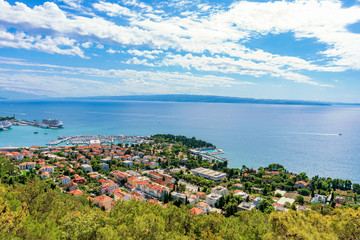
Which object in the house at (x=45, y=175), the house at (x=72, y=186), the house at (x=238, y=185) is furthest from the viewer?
the house at (x=238, y=185)

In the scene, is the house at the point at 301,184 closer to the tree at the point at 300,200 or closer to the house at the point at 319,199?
the house at the point at 319,199

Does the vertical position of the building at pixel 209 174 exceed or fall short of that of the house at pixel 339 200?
it falls short

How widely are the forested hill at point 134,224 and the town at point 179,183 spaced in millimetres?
8522

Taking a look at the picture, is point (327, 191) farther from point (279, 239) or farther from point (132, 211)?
point (132, 211)

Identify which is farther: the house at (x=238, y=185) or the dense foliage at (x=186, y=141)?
the dense foliage at (x=186, y=141)

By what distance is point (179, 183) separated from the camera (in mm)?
32594

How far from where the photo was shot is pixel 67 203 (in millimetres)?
15492

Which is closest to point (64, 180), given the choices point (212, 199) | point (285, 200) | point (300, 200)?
point (212, 199)

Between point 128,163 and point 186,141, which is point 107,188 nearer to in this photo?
point 128,163

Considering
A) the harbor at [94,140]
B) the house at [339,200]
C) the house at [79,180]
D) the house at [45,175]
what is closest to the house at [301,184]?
the house at [339,200]

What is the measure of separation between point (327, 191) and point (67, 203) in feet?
109

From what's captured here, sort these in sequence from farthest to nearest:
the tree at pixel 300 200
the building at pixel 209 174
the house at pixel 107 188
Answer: the building at pixel 209 174, the tree at pixel 300 200, the house at pixel 107 188

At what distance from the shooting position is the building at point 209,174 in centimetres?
3504

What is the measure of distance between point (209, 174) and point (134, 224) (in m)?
26.5
